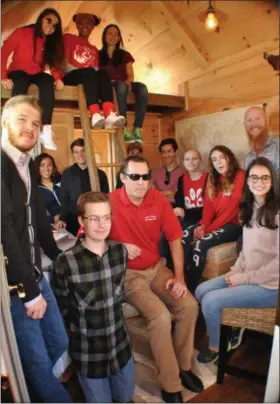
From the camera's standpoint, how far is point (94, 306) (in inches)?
27.5

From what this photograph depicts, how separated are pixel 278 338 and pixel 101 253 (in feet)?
1.36

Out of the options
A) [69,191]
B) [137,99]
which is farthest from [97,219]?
[137,99]

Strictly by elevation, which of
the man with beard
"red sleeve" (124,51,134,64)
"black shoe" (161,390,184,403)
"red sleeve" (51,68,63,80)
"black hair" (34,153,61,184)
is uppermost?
"red sleeve" (124,51,134,64)

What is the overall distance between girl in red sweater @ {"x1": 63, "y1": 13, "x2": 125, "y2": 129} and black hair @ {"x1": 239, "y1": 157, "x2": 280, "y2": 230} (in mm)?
303

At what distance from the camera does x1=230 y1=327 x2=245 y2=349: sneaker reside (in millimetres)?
810

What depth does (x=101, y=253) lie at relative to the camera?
69 centimetres

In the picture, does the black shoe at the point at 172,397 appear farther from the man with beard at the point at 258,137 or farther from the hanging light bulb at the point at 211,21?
the hanging light bulb at the point at 211,21

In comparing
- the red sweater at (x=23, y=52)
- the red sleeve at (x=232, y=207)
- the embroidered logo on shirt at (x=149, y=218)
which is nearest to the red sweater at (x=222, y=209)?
the red sleeve at (x=232, y=207)

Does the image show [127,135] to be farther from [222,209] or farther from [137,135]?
[222,209]

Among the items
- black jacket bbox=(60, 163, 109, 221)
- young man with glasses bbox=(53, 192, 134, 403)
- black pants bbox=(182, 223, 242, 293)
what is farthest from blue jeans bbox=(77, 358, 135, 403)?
black jacket bbox=(60, 163, 109, 221)

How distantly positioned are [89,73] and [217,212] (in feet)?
1.34

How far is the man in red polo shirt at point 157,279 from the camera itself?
725 mm

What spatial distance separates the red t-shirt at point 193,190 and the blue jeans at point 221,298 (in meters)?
0.18

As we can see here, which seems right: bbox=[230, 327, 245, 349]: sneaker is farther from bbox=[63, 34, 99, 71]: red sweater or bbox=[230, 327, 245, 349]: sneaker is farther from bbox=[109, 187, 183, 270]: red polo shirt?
bbox=[63, 34, 99, 71]: red sweater
